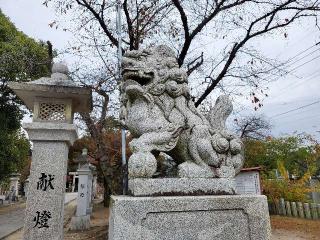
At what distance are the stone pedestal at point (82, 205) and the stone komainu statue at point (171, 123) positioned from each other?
A: 35.6 ft

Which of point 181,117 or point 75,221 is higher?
point 181,117

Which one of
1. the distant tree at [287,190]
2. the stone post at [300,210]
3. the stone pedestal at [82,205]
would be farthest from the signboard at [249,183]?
the stone pedestal at [82,205]

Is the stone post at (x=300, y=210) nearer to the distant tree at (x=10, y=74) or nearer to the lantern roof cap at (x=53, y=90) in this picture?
the lantern roof cap at (x=53, y=90)

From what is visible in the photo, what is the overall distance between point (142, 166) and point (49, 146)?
4117 mm

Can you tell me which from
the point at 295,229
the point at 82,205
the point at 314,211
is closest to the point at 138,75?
the point at 295,229

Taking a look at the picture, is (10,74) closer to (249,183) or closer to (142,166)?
(249,183)

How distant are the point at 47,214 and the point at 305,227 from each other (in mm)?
9313

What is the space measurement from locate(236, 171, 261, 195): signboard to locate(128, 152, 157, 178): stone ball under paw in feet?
30.8

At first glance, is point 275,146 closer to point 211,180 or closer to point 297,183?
point 297,183

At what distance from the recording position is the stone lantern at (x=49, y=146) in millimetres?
6031

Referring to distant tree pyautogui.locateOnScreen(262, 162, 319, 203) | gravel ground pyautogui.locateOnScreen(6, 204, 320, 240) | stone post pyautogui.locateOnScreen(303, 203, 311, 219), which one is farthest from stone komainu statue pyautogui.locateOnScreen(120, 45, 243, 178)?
distant tree pyautogui.locateOnScreen(262, 162, 319, 203)

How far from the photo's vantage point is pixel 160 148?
3.00 meters

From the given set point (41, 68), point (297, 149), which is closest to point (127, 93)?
point (41, 68)

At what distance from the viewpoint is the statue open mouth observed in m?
3.25
